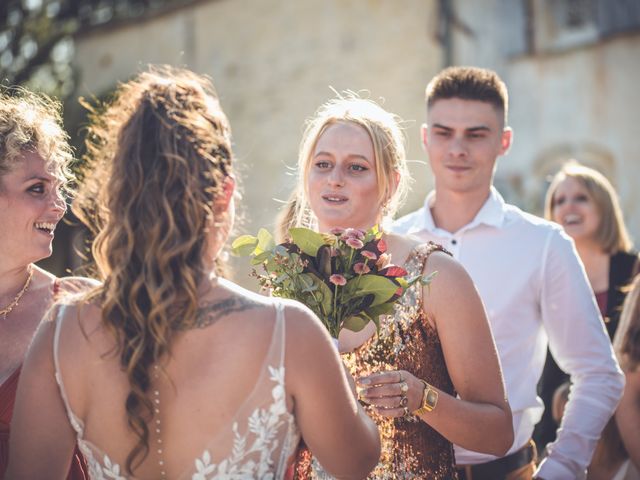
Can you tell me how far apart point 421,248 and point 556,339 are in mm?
1275

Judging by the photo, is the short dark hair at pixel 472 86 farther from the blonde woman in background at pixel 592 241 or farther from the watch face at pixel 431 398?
the watch face at pixel 431 398

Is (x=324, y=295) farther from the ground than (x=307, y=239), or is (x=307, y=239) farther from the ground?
(x=307, y=239)

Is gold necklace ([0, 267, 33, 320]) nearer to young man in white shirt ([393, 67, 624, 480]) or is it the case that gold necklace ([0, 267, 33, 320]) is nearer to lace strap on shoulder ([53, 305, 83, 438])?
lace strap on shoulder ([53, 305, 83, 438])

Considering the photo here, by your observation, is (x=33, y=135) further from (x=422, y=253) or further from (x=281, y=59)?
(x=281, y=59)

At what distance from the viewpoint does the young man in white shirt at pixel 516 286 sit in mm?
3916

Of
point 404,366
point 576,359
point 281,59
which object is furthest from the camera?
point 281,59

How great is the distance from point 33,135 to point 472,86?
8.04ft

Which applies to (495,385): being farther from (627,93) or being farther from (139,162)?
(627,93)

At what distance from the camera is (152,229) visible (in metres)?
2.06

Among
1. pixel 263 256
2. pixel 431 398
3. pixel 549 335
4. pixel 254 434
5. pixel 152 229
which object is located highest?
pixel 152 229

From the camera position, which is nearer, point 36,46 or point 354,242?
point 354,242

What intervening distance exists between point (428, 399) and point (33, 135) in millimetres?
2167

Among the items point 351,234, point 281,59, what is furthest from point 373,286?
point 281,59

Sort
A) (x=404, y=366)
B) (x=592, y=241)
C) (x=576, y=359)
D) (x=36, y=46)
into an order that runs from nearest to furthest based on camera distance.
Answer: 1. (x=404, y=366)
2. (x=576, y=359)
3. (x=592, y=241)
4. (x=36, y=46)
